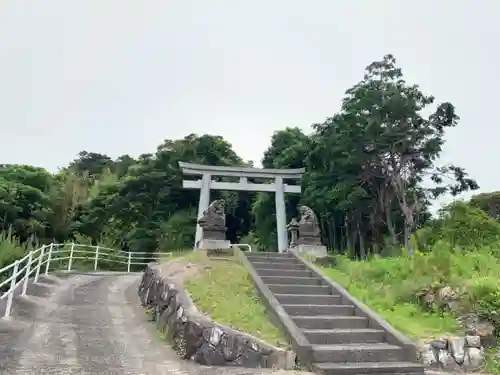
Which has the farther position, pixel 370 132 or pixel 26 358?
pixel 370 132

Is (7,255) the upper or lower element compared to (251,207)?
lower

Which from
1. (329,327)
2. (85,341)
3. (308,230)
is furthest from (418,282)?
(85,341)

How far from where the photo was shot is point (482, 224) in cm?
1093

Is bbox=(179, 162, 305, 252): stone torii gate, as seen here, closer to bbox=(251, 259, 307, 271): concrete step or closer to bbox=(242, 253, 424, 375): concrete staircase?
bbox=(251, 259, 307, 271): concrete step

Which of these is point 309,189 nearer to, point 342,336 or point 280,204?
point 280,204

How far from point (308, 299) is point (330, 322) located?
2.88 ft

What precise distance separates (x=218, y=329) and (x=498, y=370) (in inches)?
143

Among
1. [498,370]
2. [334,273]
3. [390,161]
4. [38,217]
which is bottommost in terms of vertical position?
[498,370]

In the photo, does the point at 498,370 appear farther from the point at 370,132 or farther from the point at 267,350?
the point at 370,132

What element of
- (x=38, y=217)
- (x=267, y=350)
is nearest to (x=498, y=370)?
(x=267, y=350)

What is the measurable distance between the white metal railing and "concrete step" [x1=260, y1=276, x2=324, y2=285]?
13.9 feet

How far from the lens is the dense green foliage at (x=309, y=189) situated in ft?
53.6

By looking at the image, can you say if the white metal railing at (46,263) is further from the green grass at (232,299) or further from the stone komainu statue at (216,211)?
the stone komainu statue at (216,211)

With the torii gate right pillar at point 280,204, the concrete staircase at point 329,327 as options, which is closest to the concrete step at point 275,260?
the concrete staircase at point 329,327
